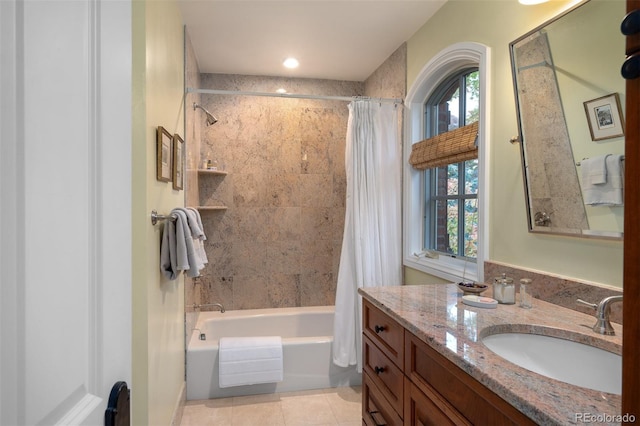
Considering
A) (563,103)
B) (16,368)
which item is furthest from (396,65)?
(16,368)

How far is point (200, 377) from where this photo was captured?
2674mm

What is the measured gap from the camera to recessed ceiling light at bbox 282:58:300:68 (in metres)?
3.27

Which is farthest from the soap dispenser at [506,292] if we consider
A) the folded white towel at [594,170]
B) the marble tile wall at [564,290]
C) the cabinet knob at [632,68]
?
the cabinet knob at [632,68]

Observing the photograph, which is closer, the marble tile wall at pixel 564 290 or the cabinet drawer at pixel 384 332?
the marble tile wall at pixel 564 290

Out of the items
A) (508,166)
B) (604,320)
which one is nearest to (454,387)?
(604,320)

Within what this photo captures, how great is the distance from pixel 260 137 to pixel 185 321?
6.23 feet

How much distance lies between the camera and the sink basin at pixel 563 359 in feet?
3.46

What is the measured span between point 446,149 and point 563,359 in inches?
56.7

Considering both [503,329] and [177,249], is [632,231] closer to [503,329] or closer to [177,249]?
[503,329]

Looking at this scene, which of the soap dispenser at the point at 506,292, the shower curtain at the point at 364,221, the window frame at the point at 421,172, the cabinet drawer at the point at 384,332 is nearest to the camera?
the cabinet drawer at the point at 384,332

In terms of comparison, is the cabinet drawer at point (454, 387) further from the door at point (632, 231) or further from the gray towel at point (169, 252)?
the gray towel at point (169, 252)

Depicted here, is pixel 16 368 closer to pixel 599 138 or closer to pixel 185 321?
pixel 599 138

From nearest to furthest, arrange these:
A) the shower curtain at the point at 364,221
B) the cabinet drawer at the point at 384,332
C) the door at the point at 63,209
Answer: the door at the point at 63,209 < the cabinet drawer at the point at 384,332 < the shower curtain at the point at 364,221

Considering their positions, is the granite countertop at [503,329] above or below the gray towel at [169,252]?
below
